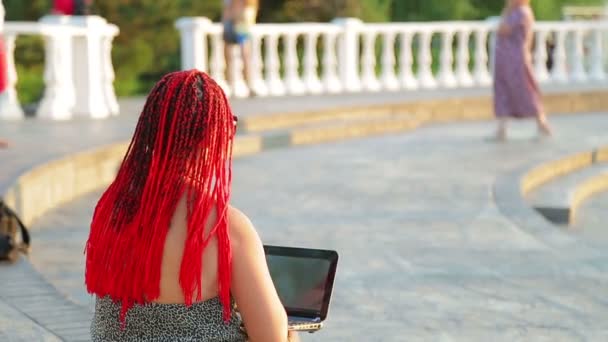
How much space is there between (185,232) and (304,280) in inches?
22.5

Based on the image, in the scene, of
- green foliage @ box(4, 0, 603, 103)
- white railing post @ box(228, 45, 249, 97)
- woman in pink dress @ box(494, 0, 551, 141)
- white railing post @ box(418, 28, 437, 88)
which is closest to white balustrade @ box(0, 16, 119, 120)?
white railing post @ box(228, 45, 249, 97)

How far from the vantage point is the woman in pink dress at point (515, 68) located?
1198 centimetres

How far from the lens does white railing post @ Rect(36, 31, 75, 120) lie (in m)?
12.6

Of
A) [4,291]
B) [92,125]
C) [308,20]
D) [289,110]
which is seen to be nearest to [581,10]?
[308,20]

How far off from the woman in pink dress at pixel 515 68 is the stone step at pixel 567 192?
3.40ft

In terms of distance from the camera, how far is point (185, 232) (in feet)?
9.37

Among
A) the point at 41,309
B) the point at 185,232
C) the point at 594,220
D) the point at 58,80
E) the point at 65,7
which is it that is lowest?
the point at 594,220

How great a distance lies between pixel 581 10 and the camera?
3441cm

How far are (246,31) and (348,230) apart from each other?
7.90 metres

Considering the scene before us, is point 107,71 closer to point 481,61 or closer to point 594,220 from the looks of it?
point 594,220

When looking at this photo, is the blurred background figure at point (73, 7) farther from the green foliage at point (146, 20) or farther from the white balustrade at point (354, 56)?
the green foliage at point (146, 20)

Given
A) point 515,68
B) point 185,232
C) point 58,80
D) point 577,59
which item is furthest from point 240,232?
point 577,59

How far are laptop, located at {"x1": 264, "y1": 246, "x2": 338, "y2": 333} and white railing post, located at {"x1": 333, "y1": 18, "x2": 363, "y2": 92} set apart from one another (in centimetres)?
1380

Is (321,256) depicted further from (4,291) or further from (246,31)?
(246,31)
